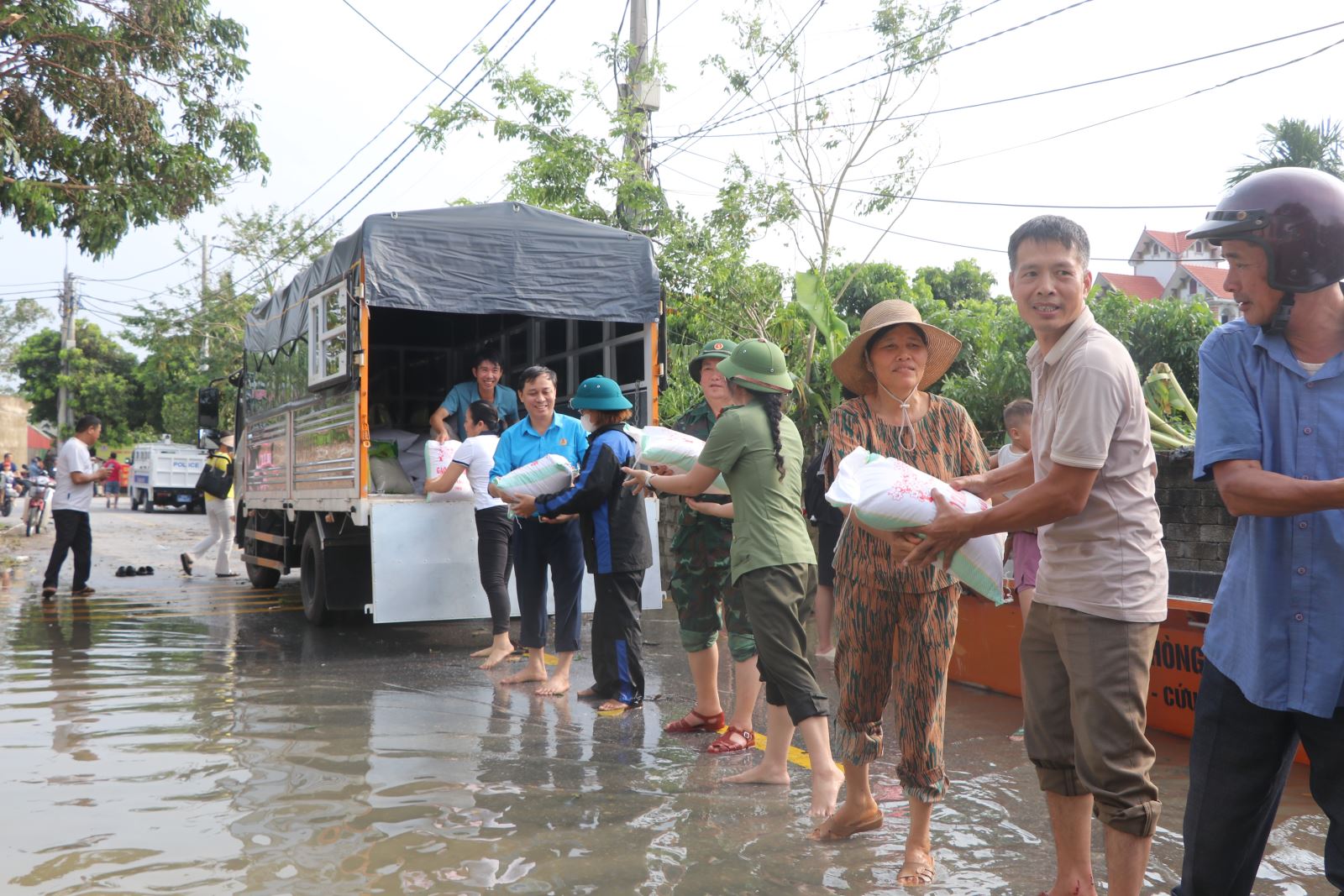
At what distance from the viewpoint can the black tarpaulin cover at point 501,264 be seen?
297 inches

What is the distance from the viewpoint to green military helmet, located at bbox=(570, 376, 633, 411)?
607 centimetres

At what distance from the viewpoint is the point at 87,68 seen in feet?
36.6

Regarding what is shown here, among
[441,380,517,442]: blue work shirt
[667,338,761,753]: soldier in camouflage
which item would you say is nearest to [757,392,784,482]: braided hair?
[667,338,761,753]: soldier in camouflage

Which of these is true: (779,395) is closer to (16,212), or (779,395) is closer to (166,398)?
(16,212)

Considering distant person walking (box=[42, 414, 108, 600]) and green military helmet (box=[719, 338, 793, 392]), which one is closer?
green military helmet (box=[719, 338, 793, 392])

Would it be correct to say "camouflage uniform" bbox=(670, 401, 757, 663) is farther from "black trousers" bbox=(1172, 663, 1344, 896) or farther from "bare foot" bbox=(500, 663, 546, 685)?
"black trousers" bbox=(1172, 663, 1344, 896)

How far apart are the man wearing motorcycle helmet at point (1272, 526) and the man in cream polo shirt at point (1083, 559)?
33 cm

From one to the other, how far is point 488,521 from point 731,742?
2.86 meters

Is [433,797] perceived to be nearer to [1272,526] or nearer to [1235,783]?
[1235,783]

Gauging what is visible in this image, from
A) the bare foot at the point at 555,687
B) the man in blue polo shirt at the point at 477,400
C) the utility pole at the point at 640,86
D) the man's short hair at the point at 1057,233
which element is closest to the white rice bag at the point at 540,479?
the bare foot at the point at 555,687

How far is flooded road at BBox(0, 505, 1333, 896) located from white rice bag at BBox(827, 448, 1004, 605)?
38.8 inches

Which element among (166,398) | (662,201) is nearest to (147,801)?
(662,201)

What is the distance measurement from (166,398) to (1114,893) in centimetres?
4042

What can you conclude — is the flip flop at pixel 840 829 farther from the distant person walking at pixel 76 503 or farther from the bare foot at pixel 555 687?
the distant person walking at pixel 76 503
